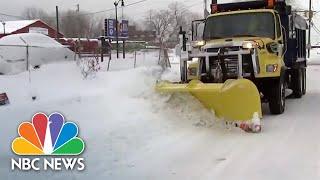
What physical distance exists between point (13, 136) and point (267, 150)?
4.03m

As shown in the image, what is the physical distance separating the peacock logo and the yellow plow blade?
9.64 ft

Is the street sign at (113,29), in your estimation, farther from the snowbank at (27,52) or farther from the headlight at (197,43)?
the headlight at (197,43)

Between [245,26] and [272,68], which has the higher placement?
[245,26]

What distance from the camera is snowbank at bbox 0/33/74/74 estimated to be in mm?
21203

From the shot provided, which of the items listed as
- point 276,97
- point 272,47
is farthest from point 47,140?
point 272,47

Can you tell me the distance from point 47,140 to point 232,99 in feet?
13.0

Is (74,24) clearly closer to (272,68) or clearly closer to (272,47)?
(272,47)

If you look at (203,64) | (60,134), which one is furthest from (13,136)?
(203,64)

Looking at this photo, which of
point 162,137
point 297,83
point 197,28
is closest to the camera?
point 162,137

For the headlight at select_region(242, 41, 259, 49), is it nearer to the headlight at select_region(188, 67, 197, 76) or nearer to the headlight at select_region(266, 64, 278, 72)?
the headlight at select_region(266, 64, 278, 72)

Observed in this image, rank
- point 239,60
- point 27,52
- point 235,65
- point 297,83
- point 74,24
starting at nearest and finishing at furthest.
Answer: point 239,60, point 235,65, point 297,83, point 27,52, point 74,24

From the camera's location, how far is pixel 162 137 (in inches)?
358

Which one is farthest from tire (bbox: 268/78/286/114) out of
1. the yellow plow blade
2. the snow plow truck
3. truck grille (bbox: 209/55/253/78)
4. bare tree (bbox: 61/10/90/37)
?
bare tree (bbox: 61/10/90/37)

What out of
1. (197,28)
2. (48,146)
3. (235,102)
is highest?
(197,28)
